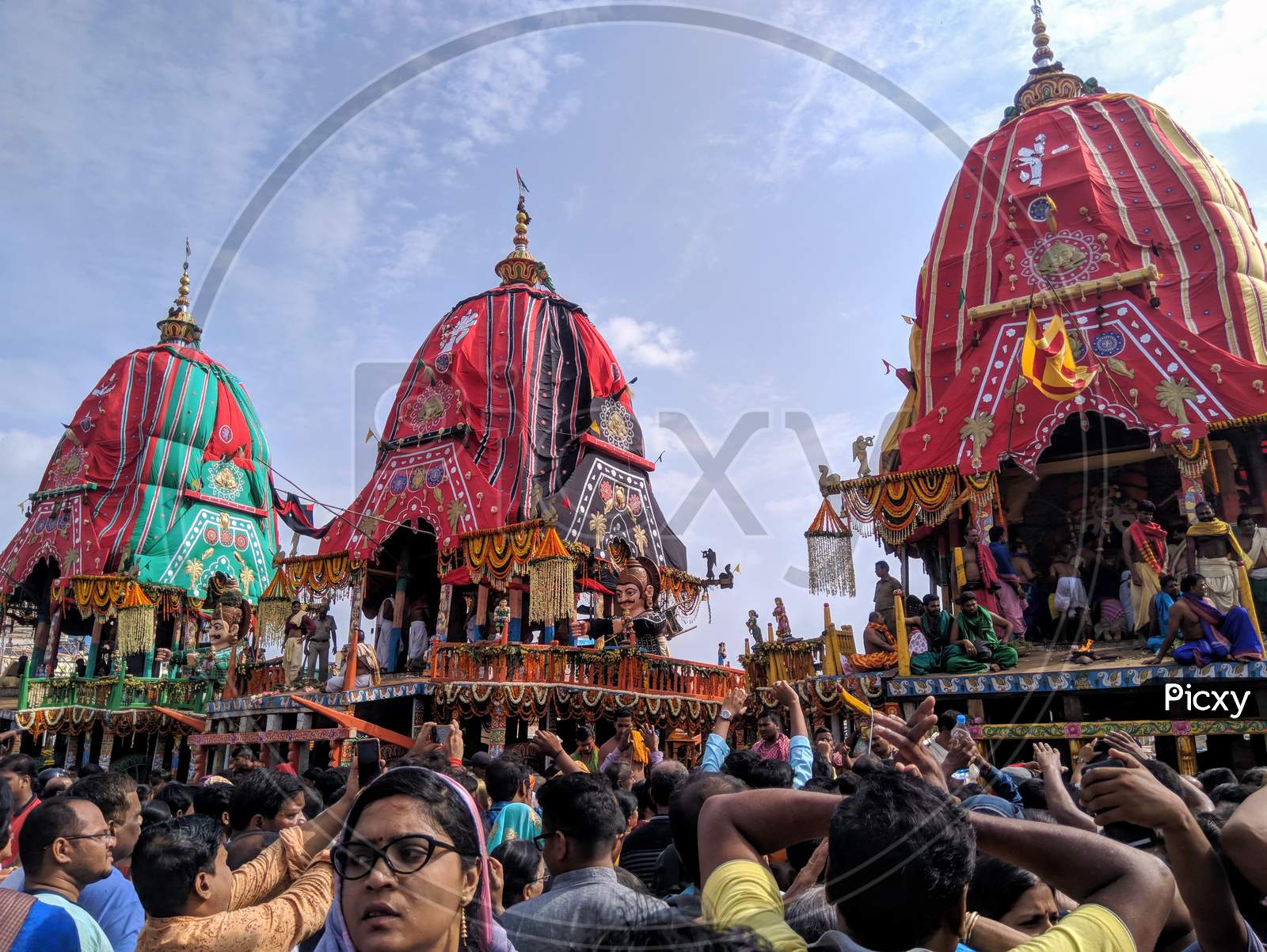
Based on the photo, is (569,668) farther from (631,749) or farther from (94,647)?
(94,647)

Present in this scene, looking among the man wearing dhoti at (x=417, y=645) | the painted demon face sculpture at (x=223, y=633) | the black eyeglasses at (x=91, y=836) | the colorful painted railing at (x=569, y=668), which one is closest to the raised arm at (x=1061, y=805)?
the black eyeglasses at (x=91, y=836)

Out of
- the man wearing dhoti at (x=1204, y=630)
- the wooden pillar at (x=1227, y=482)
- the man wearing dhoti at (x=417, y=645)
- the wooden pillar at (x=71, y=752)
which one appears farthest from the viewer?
the wooden pillar at (x=71, y=752)

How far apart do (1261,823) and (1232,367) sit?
521 inches

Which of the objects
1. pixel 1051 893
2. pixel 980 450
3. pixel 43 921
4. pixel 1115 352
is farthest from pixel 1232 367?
pixel 43 921

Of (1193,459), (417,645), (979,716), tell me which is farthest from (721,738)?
(417,645)

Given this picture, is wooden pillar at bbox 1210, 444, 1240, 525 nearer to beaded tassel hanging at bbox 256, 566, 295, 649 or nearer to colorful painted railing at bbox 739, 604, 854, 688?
colorful painted railing at bbox 739, 604, 854, 688

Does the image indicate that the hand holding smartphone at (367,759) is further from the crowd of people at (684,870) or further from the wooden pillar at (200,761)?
the wooden pillar at (200,761)

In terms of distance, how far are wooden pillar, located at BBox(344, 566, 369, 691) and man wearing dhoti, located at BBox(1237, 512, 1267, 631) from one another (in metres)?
14.0

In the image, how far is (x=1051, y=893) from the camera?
255cm

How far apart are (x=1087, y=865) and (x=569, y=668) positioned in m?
15.2

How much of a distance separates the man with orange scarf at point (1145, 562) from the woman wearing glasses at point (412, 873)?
11.9 meters

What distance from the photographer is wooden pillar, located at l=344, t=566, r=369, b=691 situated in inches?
674

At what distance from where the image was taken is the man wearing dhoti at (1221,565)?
10.5 metres

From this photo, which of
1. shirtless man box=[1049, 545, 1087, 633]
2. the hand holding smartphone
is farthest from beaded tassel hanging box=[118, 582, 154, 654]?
the hand holding smartphone
